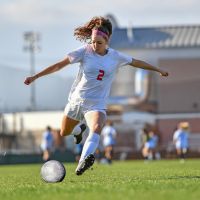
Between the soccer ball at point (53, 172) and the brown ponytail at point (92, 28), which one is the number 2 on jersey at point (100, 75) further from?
the soccer ball at point (53, 172)

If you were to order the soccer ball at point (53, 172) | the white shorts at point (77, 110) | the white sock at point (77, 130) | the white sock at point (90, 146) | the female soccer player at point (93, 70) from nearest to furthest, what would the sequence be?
the soccer ball at point (53, 172), the white sock at point (90, 146), the female soccer player at point (93, 70), the white shorts at point (77, 110), the white sock at point (77, 130)

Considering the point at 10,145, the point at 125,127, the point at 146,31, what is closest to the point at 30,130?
the point at 10,145

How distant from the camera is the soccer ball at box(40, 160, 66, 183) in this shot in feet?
40.1

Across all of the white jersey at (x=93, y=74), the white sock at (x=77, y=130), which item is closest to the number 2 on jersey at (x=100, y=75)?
the white jersey at (x=93, y=74)

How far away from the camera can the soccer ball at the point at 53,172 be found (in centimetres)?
1223

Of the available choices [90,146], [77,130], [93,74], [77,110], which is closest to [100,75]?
[93,74]

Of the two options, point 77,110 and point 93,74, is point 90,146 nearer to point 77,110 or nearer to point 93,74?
point 77,110

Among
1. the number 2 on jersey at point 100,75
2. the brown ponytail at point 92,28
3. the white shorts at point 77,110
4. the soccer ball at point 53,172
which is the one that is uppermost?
the brown ponytail at point 92,28

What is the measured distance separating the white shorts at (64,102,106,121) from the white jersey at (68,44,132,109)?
0.07 m

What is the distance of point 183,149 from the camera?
4222cm

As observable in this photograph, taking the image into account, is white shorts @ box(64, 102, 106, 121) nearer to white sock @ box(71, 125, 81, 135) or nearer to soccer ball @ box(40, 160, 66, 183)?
soccer ball @ box(40, 160, 66, 183)

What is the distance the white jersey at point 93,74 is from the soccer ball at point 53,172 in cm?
133

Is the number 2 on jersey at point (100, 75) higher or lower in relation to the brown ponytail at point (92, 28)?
lower

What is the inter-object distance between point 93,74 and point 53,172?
70.1 inches
